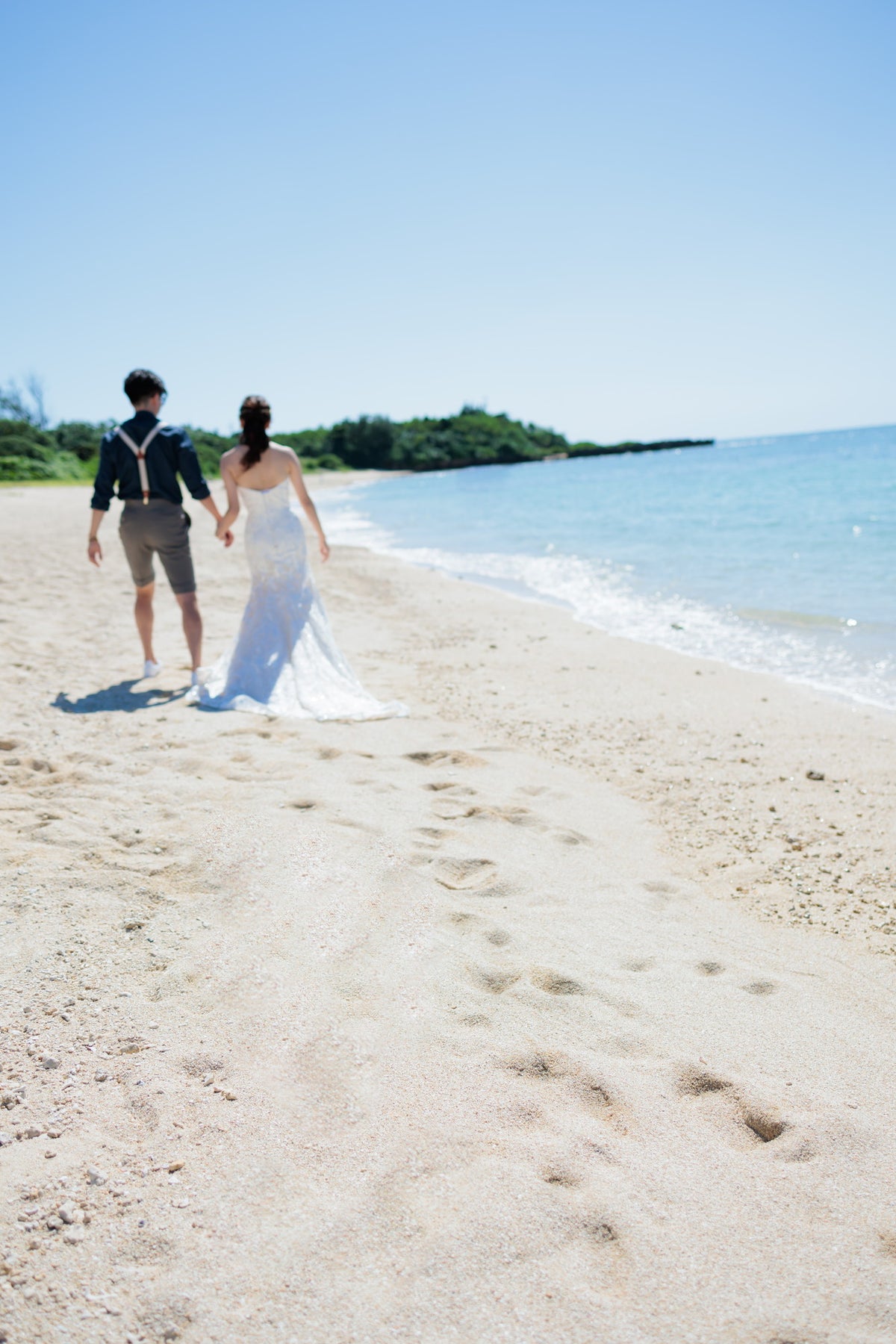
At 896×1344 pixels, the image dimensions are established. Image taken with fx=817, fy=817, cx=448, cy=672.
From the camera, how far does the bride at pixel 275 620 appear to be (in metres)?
5.30

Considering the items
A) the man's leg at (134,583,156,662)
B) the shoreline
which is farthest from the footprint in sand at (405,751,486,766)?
the shoreline

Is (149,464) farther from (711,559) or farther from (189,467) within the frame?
(711,559)

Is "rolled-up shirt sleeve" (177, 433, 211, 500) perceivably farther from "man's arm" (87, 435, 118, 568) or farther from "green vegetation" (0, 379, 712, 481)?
"green vegetation" (0, 379, 712, 481)

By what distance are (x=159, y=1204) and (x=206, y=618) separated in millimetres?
7010


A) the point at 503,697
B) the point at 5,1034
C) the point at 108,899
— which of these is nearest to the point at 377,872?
the point at 108,899

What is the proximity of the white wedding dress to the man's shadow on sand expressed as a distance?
8.4 inches

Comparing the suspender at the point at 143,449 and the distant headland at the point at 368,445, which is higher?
the distant headland at the point at 368,445

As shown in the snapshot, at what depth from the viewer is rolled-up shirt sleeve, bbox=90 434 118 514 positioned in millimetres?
5570

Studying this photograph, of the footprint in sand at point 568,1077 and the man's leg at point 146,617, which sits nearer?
the footprint in sand at point 568,1077

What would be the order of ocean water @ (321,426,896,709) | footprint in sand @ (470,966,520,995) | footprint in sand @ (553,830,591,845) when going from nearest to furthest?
footprint in sand @ (470,966,520,995) < footprint in sand @ (553,830,591,845) < ocean water @ (321,426,896,709)

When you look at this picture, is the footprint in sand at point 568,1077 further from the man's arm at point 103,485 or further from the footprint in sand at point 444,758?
the man's arm at point 103,485

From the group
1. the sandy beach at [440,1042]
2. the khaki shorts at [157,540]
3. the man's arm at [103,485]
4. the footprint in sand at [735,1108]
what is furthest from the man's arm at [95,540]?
the footprint in sand at [735,1108]

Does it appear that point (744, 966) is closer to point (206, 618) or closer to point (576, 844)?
point (576, 844)

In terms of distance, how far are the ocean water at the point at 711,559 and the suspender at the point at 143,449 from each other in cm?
491
